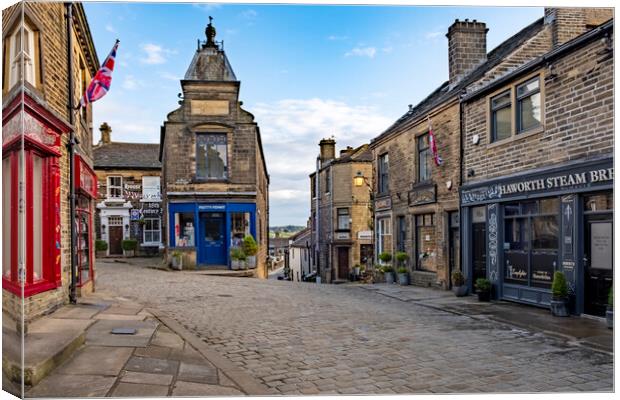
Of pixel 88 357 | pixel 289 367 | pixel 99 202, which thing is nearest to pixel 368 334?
pixel 289 367

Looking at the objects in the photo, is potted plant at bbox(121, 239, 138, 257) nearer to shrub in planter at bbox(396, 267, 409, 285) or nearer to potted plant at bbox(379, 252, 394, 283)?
potted plant at bbox(379, 252, 394, 283)

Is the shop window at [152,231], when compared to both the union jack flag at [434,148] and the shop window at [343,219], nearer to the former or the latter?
the shop window at [343,219]

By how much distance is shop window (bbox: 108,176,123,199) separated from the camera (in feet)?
81.1

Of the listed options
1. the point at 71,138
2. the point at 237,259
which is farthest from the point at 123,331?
the point at 237,259

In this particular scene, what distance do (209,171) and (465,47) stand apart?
1094 centimetres

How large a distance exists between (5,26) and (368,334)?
580 cm

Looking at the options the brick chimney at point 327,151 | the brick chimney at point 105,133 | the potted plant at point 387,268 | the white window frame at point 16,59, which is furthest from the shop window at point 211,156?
the white window frame at point 16,59

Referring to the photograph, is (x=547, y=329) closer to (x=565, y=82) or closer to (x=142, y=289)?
(x=565, y=82)

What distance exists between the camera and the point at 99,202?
24.5 metres

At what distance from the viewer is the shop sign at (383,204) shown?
58.7 feet

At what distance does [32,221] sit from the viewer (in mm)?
5117

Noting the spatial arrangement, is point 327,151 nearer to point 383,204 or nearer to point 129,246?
point 129,246

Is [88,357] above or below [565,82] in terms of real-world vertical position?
below

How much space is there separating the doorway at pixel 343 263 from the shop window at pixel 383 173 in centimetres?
1233
